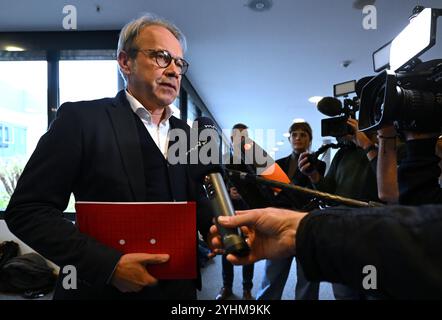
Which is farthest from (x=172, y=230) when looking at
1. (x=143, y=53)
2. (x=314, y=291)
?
(x=314, y=291)

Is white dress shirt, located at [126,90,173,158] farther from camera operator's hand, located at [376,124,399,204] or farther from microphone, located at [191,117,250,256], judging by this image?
camera operator's hand, located at [376,124,399,204]

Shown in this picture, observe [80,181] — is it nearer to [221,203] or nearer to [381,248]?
[221,203]

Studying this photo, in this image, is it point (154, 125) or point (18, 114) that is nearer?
point (154, 125)

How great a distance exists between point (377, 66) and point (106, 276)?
49.5 inches

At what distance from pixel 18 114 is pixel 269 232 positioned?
10.5 feet

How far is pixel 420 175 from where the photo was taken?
90 centimetres

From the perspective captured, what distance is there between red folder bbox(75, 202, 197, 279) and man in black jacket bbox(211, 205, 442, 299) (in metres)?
0.18

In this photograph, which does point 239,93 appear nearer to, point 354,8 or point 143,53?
point 354,8

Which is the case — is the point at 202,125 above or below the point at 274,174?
above

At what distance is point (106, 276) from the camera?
620 millimetres

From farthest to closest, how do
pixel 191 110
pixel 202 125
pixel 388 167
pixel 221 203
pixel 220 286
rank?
pixel 191 110 → pixel 220 286 → pixel 388 167 → pixel 202 125 → pixel 221 203

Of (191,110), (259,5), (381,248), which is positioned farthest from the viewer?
(191,110)

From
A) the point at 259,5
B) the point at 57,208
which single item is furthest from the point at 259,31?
the point at 57,208

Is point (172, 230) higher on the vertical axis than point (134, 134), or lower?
lower
